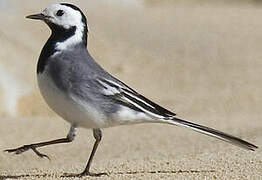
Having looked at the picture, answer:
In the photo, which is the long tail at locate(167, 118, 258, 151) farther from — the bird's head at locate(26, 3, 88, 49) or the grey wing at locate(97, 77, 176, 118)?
the bird's head at locate(26, 3, 88, 49)

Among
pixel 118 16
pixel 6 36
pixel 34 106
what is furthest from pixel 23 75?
pixel 118 16

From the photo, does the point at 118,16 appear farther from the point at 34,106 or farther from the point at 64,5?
the point at 64,5

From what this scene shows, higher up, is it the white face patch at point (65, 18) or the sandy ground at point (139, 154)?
the white face patch at point (65, 18)

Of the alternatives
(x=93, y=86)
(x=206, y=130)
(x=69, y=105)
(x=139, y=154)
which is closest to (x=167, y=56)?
(x=139, y=154)

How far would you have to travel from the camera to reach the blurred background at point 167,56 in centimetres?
863

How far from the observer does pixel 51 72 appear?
393 cm

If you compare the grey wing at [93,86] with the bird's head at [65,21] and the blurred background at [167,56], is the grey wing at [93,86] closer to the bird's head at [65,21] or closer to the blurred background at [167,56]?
the bird's head at [65,21]

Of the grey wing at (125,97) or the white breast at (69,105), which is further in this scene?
the grey wing at (125,97)

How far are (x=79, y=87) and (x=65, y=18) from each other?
39cm

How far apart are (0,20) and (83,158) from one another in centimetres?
609

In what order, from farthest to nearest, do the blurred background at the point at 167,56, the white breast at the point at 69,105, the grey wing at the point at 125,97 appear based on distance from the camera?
the blurred background at the point at 167,56 → the grey wing at the point at 125,97 → the white breast at the point at 69,105

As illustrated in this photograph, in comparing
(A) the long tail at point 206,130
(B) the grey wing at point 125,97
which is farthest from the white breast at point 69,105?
(A) the long tail at point 206,130

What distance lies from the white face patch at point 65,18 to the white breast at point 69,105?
0.22 metres

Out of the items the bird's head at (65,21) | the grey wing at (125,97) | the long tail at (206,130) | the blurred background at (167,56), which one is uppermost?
the bird's head at (65,21)
